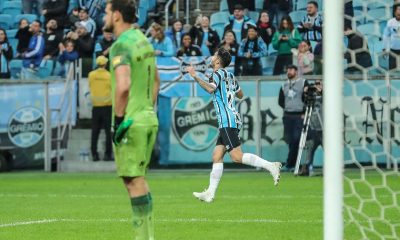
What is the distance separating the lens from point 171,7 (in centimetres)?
2781

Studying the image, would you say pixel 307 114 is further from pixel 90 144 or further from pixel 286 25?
pixel 90 144

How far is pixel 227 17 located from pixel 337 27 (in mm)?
19324

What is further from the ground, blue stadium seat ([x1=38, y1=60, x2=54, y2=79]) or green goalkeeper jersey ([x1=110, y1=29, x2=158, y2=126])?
green goalkeeper jersey ([x1=110, y1=29, x2=158, y2=126])

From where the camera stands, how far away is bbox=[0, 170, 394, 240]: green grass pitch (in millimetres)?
10680

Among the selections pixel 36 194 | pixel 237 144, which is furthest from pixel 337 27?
pixel 36 194

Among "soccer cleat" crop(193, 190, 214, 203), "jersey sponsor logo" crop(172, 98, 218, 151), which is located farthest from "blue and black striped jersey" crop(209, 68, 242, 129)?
"jersey sponsor logo" crop(172, 98, 218, 151)

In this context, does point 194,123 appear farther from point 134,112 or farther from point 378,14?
point 134,112

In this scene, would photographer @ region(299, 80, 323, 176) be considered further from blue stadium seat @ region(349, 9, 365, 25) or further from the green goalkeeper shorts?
the green goalkeeper shorts

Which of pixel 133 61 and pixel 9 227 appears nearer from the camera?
pixel 133 61

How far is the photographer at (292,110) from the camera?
880 inches

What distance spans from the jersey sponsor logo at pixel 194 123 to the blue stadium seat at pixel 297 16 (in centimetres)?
282

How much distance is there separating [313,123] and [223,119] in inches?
305

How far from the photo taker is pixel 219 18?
86.7 ft

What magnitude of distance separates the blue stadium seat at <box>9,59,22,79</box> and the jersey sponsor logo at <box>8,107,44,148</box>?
257cm
